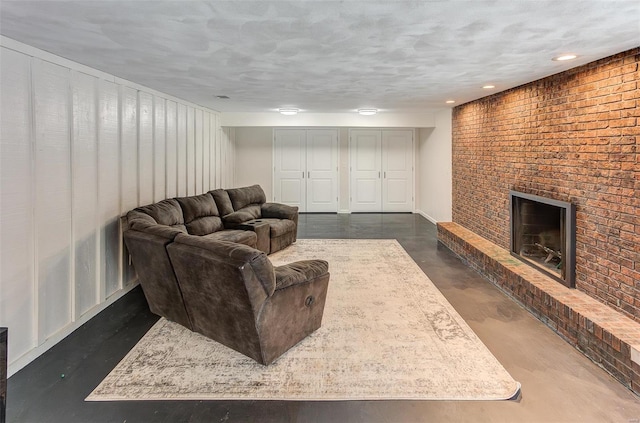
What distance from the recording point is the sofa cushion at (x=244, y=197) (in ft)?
19.4

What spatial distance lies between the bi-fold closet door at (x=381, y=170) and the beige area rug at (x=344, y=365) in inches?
235

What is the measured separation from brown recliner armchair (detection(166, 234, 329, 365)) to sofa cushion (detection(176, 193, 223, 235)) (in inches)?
76.3

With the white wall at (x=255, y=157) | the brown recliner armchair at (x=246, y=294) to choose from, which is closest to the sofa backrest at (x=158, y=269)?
the brown recliner armchair at (x=246, y=294)

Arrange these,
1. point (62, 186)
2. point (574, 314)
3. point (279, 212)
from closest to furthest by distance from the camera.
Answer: point (574, 314)
point (62, 186)
point (279, 212)

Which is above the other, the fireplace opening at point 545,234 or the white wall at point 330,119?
the white wall at point 330,119

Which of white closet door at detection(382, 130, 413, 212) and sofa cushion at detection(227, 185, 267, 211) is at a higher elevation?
white closet door at detection(382, 130, 413, 212)

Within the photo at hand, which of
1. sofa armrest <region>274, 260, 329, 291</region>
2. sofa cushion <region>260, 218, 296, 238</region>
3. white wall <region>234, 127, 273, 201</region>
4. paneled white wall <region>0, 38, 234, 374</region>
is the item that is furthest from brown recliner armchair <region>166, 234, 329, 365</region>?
white wall <region>234, 127, 273, 201</region>

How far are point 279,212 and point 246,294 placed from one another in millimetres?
3841

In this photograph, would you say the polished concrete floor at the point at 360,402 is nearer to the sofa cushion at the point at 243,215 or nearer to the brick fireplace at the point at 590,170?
the brick fireplace at the point at 590,170

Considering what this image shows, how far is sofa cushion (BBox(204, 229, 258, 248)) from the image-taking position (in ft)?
14.7

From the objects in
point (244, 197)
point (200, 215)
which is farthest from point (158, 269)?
point (244, 197)

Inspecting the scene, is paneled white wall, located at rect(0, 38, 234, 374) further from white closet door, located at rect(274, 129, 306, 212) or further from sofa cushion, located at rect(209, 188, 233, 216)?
white closet door, located at rect(274, 129, 306, 212)

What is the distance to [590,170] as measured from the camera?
303cm

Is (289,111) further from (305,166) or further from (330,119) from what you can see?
(305,166)
